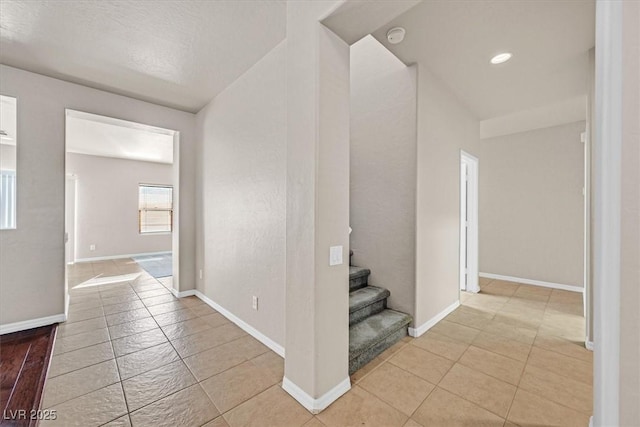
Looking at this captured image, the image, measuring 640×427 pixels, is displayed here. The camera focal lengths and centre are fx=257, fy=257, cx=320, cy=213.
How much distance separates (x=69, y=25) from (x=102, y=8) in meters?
0.43

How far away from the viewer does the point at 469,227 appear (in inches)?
162

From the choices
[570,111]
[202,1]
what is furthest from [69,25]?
[570,111]

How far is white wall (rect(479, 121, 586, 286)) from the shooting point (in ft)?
14.0

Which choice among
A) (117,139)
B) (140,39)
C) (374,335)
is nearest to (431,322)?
(374,335)

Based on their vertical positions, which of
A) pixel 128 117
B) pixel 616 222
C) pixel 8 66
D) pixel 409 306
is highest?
pixel 8 66

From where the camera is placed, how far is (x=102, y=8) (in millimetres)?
1914

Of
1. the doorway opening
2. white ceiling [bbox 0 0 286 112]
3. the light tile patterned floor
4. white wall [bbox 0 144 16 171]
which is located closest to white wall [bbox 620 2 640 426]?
the light tile patterned floor

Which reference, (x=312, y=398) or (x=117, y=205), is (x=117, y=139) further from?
(x=312, y=398)

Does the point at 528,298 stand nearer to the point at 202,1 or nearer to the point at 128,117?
the point at 202,1

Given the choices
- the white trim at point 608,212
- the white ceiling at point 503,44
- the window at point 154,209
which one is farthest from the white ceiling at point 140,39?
the window at point 154,209

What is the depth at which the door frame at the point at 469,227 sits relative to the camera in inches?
157

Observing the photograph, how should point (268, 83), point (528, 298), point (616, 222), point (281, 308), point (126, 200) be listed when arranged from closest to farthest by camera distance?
point (616, 222) → point (281, 308) → point (268, 83) → point (528, 298) → point (126, 200)

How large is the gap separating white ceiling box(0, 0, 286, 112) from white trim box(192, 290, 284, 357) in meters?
2.73

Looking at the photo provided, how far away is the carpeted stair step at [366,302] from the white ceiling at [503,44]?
93.9 inches
